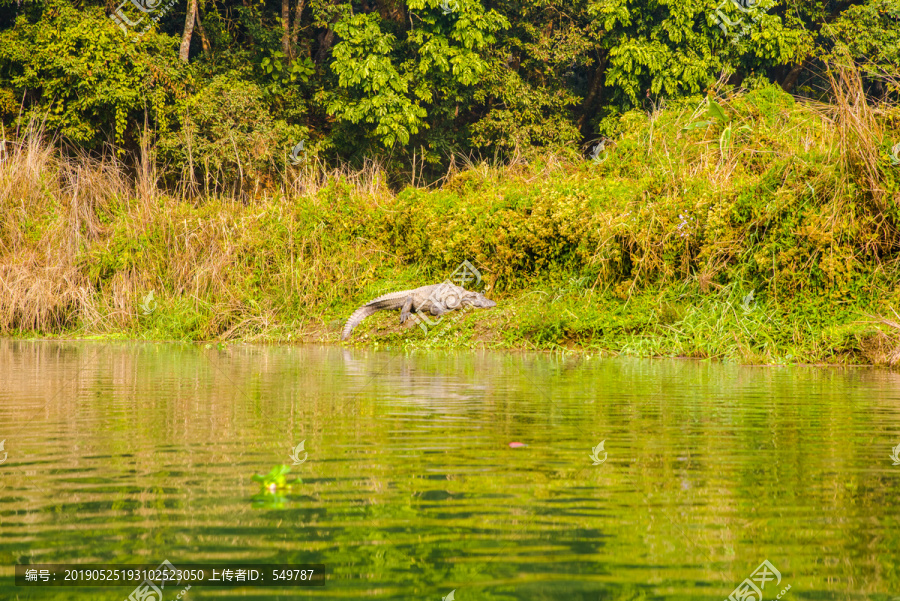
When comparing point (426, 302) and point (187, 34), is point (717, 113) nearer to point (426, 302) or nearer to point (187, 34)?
point (426, 302)

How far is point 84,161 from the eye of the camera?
17078mm

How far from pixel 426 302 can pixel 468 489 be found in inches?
386

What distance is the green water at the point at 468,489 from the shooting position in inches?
90.5

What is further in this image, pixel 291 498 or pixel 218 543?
pixel 291 498

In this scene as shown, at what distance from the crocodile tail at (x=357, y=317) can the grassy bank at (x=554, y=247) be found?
17 cm

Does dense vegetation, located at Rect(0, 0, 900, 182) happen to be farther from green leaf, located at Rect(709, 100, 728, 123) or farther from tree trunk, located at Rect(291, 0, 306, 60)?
green leaf, located at Rect(709, 100, 728, 123)

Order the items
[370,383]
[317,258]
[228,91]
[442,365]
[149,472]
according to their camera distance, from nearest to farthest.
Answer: [149,472] → [370,383] → [442,365] → [317,258] → [228,91]

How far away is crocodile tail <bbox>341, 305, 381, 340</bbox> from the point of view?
1284 centimetres

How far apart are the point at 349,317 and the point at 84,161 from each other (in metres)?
7.09

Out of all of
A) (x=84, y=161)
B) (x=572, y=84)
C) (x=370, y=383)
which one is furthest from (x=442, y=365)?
(x=572, y=84)

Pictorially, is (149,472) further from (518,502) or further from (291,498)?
(518,502)

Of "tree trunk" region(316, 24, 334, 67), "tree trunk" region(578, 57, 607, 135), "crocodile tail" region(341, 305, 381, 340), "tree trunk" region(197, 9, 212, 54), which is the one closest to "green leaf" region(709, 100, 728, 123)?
"crocodile tail" region(341, 305, 381, 340)

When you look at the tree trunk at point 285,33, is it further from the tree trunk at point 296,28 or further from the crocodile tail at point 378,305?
the crocodile tail at point 378,305

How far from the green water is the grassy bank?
464 centimetres
